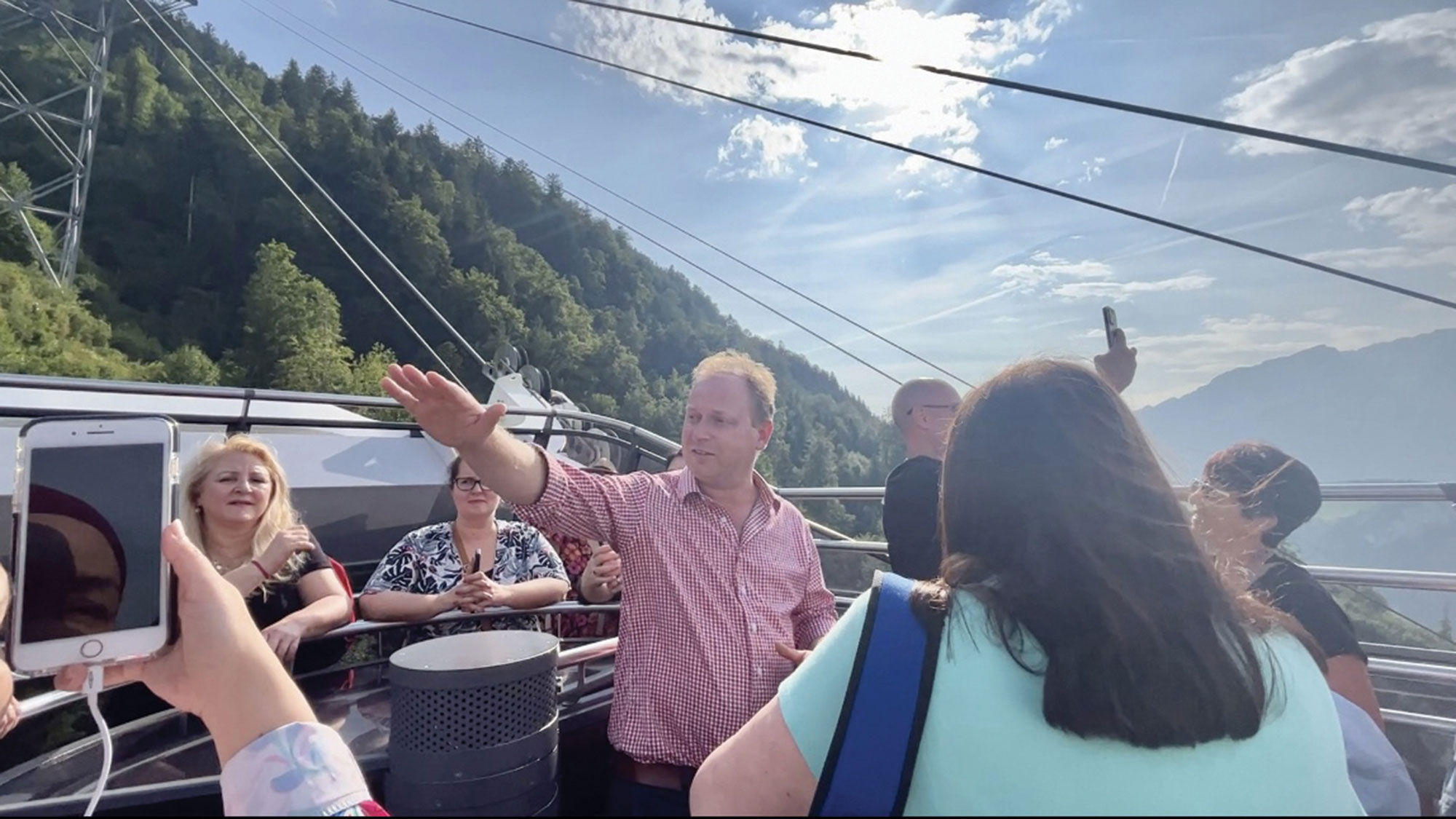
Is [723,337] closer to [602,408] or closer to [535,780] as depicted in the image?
[602,408]

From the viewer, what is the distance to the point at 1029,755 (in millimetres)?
691

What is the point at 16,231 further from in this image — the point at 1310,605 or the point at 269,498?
the point at 1310,605

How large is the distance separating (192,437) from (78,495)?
3260 millimetres

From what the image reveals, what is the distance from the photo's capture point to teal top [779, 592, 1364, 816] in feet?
2.25

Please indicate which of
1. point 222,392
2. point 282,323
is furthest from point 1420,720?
point 282,323

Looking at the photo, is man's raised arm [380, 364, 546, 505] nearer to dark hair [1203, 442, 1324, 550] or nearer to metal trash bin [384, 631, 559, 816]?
metal trash bin [384, 631, 559, 816]

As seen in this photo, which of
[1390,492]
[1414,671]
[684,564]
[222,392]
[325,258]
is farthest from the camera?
[325,258]

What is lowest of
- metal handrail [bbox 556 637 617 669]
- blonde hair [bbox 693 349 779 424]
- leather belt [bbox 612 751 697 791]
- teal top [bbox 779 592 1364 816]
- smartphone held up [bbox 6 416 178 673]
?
leather belt [bbox 612 751 697 791]

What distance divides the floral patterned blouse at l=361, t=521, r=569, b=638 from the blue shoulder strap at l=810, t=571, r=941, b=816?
180 centimetres

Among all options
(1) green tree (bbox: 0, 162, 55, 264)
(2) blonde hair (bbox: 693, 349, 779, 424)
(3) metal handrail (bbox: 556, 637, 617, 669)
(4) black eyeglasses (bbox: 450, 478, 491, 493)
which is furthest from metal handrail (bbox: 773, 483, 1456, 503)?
(1) green tree (bbox: 0, 162, 55, 264)

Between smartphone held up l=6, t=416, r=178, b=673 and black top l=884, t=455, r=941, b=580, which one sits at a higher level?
smartphone held up l=6, t=416, r=178, b=673

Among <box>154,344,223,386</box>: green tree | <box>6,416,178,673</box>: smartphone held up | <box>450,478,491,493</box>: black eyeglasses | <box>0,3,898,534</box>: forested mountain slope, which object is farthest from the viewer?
<box>0,3,898,534</box>: forested mountain slope

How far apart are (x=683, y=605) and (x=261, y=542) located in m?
1.34

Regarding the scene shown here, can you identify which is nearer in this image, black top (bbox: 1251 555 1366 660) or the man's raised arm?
the man's raised arm
